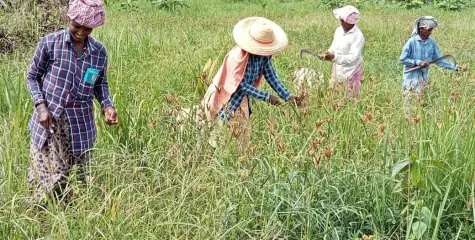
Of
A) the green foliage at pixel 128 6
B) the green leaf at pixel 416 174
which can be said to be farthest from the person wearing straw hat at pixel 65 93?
the green foliage at pixel 128 6

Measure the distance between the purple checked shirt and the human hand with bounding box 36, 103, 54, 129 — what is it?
0.10 ft

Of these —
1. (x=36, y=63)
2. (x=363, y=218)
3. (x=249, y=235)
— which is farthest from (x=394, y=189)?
(x=36, y=63)

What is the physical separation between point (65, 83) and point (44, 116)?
0.19 meters

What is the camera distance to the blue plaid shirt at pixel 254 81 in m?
3.75

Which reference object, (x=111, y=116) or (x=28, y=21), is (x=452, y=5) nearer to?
(x=28, y=21)

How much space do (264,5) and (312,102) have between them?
9241 mm

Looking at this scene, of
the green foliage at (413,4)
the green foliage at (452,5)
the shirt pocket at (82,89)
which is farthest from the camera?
the green foliage at (413,4)

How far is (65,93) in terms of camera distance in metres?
3.00

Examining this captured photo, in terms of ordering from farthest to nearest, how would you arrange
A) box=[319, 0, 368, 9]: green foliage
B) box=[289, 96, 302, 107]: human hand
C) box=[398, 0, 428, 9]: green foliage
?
box=[398, 0, 428, 9]: green foliage
box=[319, 0, 368, 9]: green foliage
box=[289, 96, 302, 107]: human hand

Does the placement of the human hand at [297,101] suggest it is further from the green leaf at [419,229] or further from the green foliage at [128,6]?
the green foliage at [128,6]

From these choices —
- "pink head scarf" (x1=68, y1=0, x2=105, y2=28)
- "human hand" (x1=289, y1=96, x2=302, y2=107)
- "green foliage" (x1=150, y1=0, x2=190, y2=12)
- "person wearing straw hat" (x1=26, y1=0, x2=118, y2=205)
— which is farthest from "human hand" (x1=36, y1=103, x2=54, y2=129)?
"green foliage" (x1=150, y1=0, x2=190, y2=12)

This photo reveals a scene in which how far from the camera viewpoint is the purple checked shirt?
2.96m

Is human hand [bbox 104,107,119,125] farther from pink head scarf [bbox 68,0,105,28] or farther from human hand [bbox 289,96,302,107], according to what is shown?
human hand [bbox 289,96,302,107]

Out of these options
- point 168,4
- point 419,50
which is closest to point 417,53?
point 419,50
